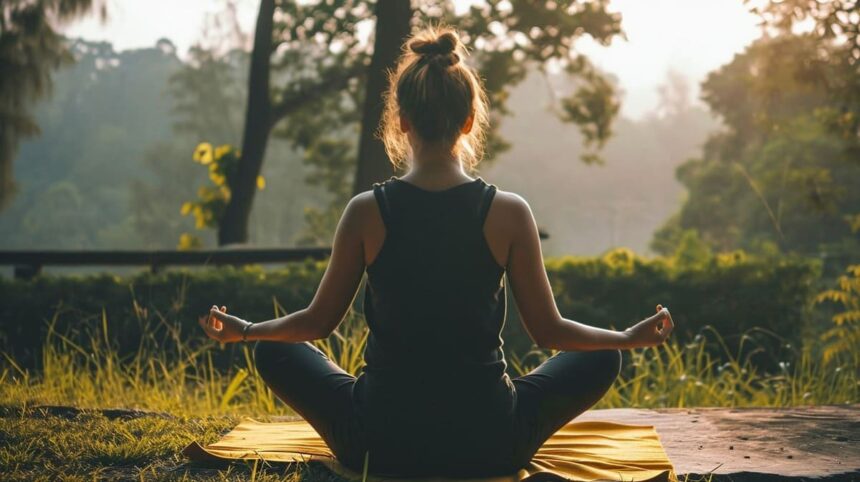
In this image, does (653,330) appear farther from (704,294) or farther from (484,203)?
(704,294)

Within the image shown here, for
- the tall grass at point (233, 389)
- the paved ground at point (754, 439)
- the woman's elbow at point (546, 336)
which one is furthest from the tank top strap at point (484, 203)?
the tall grass at point (233, 389)

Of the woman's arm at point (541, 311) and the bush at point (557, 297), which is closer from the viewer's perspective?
the woman's arm at point (541, 311)

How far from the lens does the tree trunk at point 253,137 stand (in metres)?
12.3

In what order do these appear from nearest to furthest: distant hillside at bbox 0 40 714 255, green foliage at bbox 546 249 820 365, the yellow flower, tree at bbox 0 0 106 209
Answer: green foliage at bbox 546 249 820 365
the yellow flower
tree at bbox 0 0 106 209
distant hillside at bbox 0 40 714 255

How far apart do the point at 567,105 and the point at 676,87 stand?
70.4 metres

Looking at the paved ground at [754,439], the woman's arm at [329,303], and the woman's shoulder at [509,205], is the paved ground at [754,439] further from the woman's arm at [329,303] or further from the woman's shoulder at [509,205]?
the woman's arm at [329,303]

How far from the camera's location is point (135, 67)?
66250 millimetres

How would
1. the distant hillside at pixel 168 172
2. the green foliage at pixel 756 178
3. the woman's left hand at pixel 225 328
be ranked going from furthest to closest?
1. the distant hillside at pixel 168 172
2. the green foliage at pixel 756 178
3. the woman's left hand at pixel 225 328

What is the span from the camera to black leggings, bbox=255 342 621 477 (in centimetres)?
272

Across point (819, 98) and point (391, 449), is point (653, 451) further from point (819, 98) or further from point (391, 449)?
point (819, 98)

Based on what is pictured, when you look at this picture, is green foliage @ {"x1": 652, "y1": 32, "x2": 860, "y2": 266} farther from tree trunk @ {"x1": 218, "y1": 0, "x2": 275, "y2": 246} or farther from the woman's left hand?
the woman's left hand

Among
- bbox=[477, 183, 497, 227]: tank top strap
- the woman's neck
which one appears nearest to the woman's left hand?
the woman's neck

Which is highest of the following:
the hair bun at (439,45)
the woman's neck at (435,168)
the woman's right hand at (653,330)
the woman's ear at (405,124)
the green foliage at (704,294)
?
the hair bun at (439,45)

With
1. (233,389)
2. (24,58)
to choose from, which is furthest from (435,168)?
(24,58)
